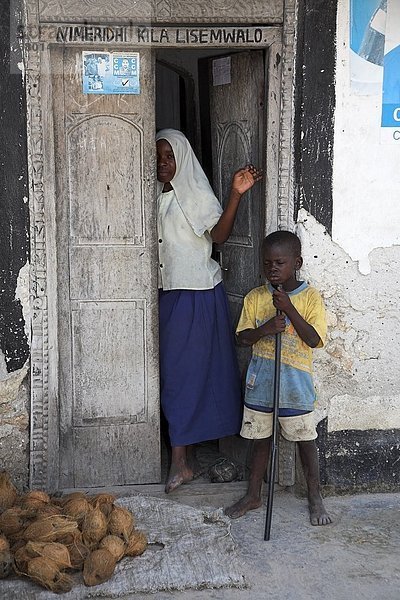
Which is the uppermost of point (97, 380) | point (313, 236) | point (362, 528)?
point (313, 236)

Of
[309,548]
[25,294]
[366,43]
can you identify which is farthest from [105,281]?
[366,43]

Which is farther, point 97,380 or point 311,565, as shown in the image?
point 97,380

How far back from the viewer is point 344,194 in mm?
4504

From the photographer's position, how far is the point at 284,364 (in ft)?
14.2

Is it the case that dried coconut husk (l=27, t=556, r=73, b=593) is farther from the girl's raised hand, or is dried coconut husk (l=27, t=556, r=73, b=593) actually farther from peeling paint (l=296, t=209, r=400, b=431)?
the girl's raised hand

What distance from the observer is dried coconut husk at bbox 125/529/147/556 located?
381 centimetres

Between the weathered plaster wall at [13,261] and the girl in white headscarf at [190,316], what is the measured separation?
782 millimetres

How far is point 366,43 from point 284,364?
5.58 feet

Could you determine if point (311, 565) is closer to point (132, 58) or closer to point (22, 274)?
point (22, 274)

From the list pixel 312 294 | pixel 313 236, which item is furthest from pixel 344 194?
pixel 312 294

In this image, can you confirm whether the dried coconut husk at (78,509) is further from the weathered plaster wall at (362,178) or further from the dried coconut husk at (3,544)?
the weathered plaster wall at (362,178)

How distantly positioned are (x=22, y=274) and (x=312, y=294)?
1471 mm

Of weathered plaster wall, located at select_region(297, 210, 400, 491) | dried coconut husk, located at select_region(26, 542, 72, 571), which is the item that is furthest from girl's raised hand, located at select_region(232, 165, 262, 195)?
dried coconut husk, located at select_region(26, 542, 72, 571)

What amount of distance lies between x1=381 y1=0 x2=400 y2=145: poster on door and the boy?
85 cm
